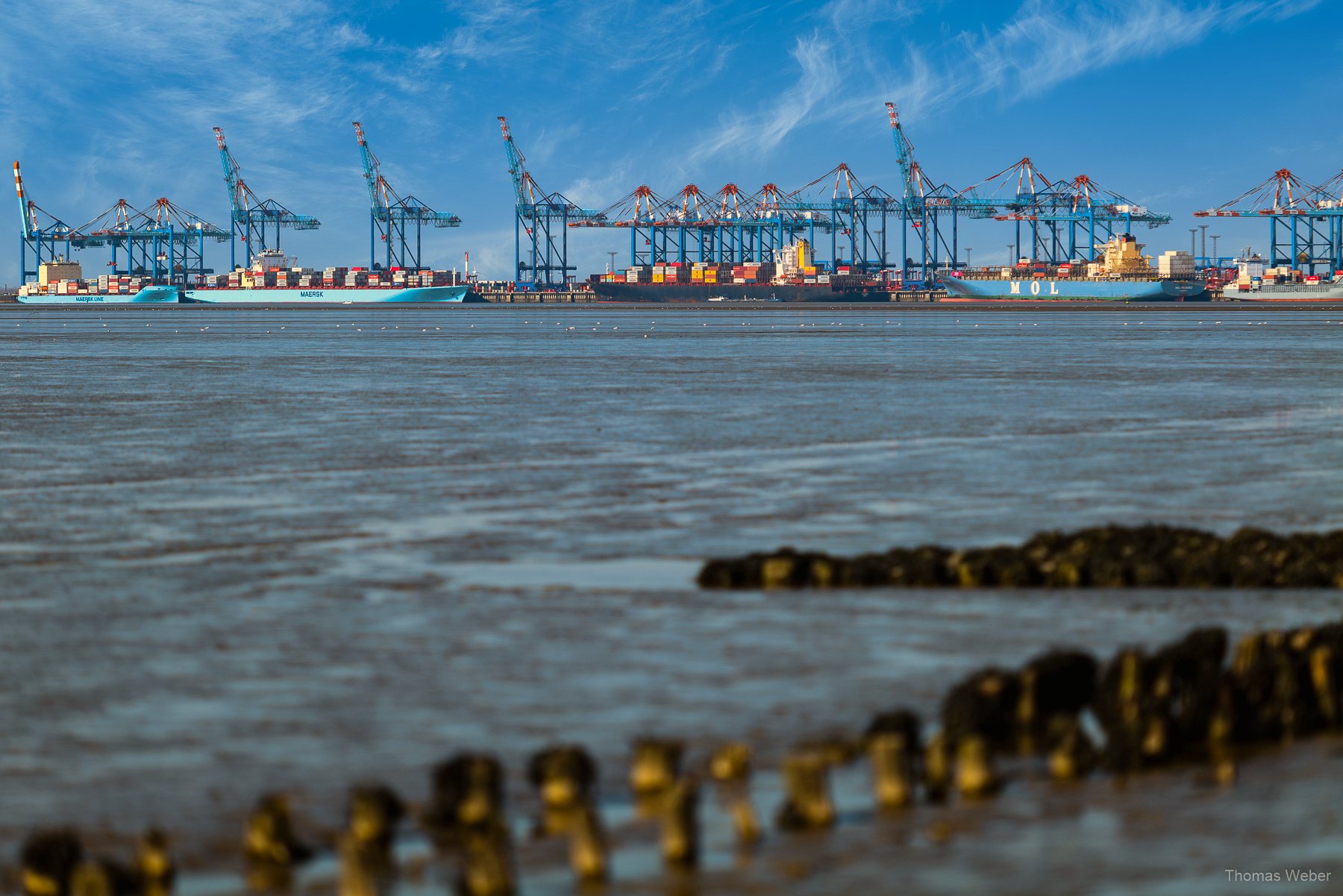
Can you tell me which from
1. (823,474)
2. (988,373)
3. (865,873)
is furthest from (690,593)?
(988,373)

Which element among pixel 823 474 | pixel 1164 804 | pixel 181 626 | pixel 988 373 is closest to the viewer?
pixel 1164 804

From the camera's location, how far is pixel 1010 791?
7.03 metres

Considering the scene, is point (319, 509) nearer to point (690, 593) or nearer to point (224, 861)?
point (690, 593)

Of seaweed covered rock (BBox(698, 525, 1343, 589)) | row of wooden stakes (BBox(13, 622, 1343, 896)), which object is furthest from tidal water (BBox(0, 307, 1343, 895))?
seaweed covered rock (BBox(698, 525, 1343, 589))

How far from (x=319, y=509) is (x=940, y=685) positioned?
816 cm

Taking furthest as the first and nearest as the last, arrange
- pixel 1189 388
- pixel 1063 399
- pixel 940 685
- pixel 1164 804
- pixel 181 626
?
pixel 1189 388
pixel 1063 399
pixel 181 626
pixel 940 685
pixel 1164 804

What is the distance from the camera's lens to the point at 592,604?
11.0 m

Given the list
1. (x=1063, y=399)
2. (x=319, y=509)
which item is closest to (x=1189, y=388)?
(x=1063, y=399)

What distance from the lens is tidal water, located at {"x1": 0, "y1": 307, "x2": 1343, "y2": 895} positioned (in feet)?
21.7

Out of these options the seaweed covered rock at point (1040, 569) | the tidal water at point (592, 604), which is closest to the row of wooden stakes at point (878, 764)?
the tidal water at point (592, 604)

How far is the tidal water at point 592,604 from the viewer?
6.62m

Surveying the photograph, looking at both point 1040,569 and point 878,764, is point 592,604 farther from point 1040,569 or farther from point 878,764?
point 878,764

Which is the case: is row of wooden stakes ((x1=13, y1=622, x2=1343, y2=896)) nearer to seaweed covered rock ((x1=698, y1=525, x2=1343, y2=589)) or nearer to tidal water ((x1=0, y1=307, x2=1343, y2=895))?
tidal water ((x1=0, y1=307, x2=1343, y2=895))

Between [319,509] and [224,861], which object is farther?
[319,509]
